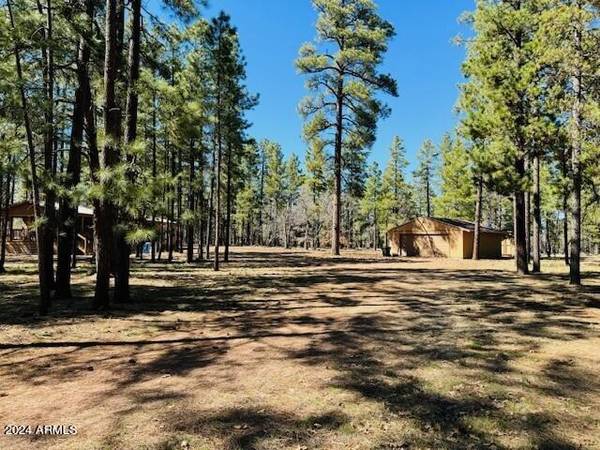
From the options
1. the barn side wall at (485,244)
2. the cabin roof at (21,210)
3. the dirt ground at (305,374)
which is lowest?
the dirt ground at (305,374)

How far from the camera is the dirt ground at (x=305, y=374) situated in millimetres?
3875

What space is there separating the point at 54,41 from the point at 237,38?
14139 mm

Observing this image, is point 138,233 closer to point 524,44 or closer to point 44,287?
point 44,287

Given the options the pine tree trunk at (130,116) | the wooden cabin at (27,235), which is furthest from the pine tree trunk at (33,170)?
the wooden cabin at (27,235)

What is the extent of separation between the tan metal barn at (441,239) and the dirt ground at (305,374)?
81.1ft

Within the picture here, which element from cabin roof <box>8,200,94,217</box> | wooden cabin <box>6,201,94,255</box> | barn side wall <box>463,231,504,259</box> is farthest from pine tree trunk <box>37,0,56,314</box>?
barn side wall <box>463,231,504,259</box>

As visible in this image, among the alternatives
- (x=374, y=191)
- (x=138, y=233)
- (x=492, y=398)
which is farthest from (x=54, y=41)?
(x=374, y=191)

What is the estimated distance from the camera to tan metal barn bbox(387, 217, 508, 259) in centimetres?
3505

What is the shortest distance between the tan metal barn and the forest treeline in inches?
144

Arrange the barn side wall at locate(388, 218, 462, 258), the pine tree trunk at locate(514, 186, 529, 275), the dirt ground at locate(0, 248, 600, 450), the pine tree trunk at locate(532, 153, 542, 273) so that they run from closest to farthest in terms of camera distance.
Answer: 1. the dirt ground at locate(0, 248, 600, 450)
2. the pine tree trunk at locate(514, 186, 529, 275)
3. the pine tree trunk at locate(532, 153, 542, 273)
4. the barn side wall at locate(388, 218, 462, 258)

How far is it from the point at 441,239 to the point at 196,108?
95.1 ft

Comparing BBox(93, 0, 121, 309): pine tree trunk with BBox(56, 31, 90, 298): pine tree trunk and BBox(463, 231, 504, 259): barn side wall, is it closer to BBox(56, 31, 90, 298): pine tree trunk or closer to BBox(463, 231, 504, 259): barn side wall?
BBox(56, 31, 90, 298): pine tree trunk

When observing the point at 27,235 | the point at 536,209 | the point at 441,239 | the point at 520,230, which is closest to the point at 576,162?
the point at 520,230

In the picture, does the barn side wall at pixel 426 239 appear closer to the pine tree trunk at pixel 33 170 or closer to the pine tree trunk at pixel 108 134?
the pine tree trunk at pixel 108 134
